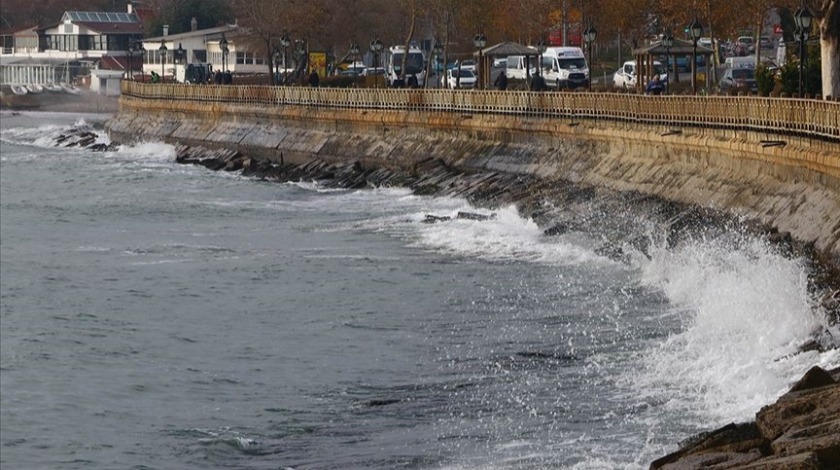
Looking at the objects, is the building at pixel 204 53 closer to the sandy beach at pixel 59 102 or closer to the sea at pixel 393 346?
the sandy beach at pixel 59 102

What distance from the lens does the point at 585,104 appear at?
149 ft

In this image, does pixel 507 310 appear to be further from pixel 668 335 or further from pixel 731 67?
pixel 731 67

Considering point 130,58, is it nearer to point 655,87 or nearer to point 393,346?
point 655,87

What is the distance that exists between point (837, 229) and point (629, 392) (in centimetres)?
733

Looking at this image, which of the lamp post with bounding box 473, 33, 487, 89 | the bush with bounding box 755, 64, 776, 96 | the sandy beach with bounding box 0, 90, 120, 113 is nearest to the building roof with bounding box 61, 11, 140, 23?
Result: the sandy beach with bounding box 0, 90, 120, 113

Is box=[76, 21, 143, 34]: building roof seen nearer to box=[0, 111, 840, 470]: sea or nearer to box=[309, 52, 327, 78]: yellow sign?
box=[309, 52, 327, 78]: yellow sign

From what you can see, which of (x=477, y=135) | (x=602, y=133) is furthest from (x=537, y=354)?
(x=477, y=135)

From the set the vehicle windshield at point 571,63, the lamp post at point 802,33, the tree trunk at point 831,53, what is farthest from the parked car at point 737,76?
the lamp post at point 802,33

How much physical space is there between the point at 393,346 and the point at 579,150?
66.2ft

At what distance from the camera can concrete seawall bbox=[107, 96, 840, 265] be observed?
2923 centimetres

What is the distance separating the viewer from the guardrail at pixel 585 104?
31203 millimetres

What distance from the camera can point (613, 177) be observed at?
131ft

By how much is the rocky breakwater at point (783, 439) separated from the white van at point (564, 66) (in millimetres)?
51812

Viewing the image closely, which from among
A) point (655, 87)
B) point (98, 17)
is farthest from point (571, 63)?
point (98, 17)
